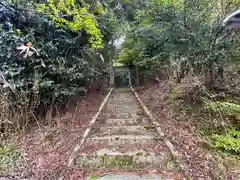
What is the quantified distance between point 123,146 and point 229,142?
1.65 m

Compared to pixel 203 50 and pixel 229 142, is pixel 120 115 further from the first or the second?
pixel 229 142

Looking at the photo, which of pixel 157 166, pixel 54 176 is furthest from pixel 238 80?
pixel 54 176

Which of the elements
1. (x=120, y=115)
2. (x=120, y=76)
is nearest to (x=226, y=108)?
(x=120, y=115)

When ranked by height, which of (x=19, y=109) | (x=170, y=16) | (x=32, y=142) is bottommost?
(x=32, y=142)

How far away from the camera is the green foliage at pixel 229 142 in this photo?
273 cm

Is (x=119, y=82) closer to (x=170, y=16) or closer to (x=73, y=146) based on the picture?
(x=170, y=16)

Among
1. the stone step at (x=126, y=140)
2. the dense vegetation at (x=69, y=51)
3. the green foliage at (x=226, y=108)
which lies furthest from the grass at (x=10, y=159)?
the green foliage at (x=226, y=108)

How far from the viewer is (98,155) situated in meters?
2.77

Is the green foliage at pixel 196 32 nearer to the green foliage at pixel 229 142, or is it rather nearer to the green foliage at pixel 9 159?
the green foliage at pixel 229 142

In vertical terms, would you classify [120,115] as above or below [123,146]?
above

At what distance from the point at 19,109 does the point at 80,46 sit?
2.58 m

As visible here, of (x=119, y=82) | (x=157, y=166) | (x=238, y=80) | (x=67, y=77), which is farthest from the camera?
(x=119, y=82)

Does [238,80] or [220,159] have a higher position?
[238,80]

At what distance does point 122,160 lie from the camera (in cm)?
271
